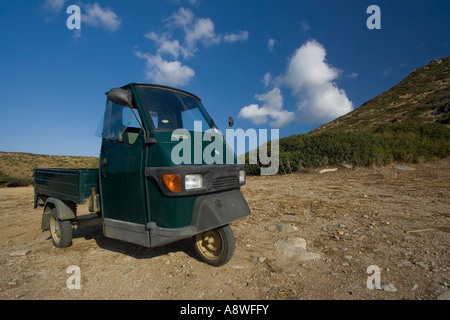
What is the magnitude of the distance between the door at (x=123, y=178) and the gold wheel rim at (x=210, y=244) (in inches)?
32.6

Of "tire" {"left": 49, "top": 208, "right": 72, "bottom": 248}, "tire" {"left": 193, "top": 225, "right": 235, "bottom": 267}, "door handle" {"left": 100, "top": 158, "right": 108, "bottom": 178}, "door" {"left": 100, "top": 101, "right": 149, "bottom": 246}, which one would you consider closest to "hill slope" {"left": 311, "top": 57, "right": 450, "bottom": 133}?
"tire" {"left": 193, "top": 225, "right": 235, "bottom": 267}

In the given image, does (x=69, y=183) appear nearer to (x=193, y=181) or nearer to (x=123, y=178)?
(x=123, y=178)

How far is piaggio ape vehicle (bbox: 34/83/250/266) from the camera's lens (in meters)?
2.79

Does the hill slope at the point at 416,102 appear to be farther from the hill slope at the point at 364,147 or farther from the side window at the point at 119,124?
the side window at the point at 119,124

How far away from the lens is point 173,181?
8.95 feet

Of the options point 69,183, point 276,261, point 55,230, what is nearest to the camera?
point 276,261

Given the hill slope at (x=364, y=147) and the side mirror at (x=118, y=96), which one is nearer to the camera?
the side mirror at (x=118, y=96)

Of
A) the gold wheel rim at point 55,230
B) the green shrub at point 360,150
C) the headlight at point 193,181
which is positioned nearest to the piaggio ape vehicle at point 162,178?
the headlight at point 193,181

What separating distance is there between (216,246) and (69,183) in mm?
2757

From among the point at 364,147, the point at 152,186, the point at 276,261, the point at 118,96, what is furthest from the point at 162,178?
the point at 364,147

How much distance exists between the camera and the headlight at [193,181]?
2760mm

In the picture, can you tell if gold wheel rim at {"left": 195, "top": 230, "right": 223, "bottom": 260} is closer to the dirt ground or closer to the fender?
the dirt ground

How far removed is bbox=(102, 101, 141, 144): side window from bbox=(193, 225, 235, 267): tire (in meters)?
1.72
